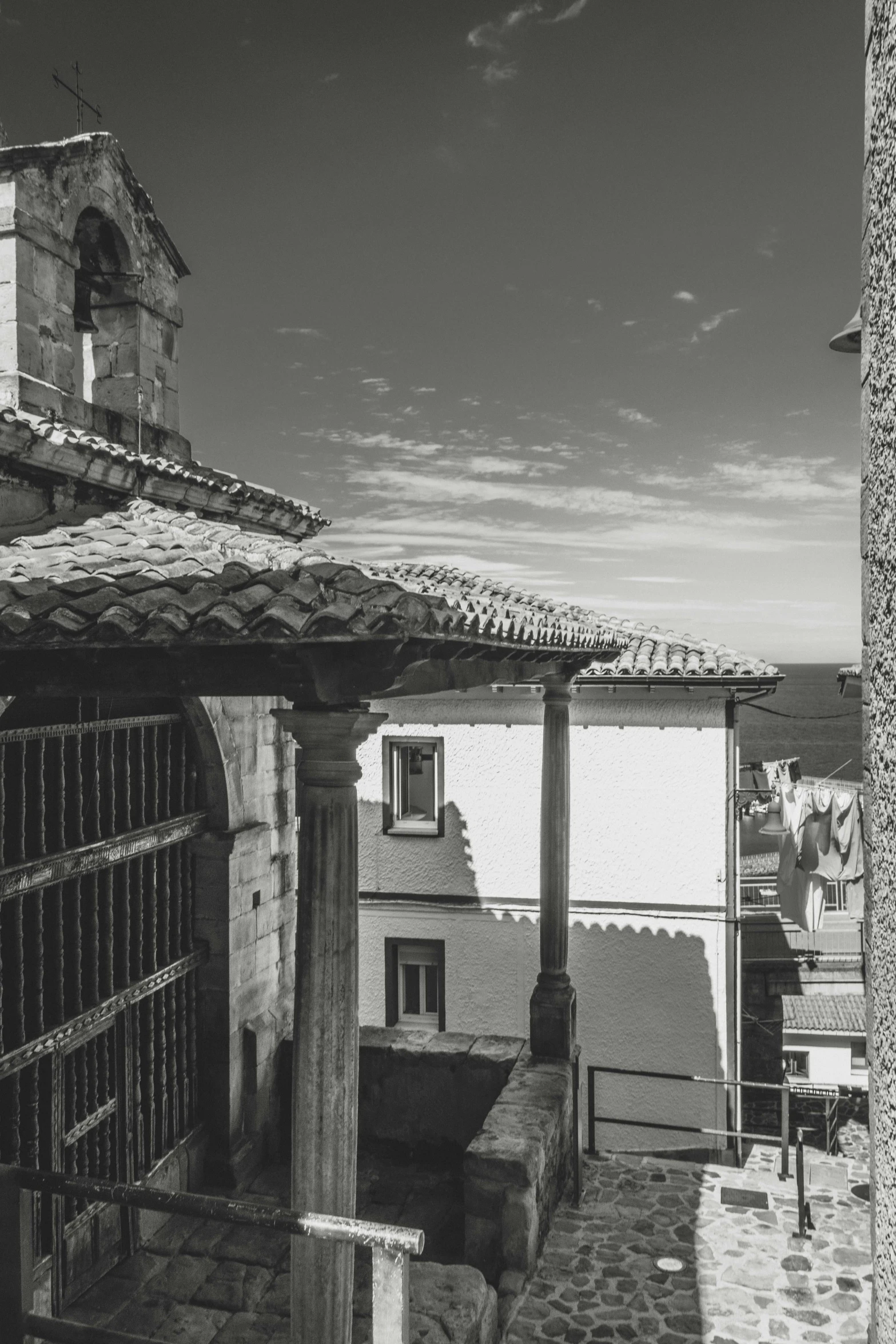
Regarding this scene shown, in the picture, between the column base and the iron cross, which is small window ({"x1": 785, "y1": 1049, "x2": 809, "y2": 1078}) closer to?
the column base

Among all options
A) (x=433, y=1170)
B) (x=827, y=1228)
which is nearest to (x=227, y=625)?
→ (x=433, y=1170)

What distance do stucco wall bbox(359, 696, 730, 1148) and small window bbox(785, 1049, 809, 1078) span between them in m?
12.4

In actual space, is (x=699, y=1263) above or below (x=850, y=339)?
below

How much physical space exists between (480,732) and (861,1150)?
982 centimetres

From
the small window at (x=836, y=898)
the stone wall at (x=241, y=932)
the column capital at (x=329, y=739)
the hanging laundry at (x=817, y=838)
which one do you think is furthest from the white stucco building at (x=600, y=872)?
the small window at (x=836, y=898)

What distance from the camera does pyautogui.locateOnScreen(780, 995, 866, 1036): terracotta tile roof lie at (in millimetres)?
23734

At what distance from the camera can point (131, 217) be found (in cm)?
790

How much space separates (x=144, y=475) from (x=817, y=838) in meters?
10.9

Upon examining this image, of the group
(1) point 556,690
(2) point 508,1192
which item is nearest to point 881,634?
(2) point 508,1192

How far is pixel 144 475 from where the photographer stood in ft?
22.7

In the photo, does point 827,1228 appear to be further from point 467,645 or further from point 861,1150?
point 861,1150

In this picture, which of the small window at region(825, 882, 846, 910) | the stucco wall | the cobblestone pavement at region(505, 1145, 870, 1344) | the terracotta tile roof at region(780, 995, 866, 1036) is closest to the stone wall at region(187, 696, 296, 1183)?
the cobblestone pavement at region(505, 1145, 870, 1344)

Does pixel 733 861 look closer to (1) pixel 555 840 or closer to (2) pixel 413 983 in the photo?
(2) pixel 413 983

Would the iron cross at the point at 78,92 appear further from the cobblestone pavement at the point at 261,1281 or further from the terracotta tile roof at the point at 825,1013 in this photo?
the terracotta tile roof at the point at 825,1013
